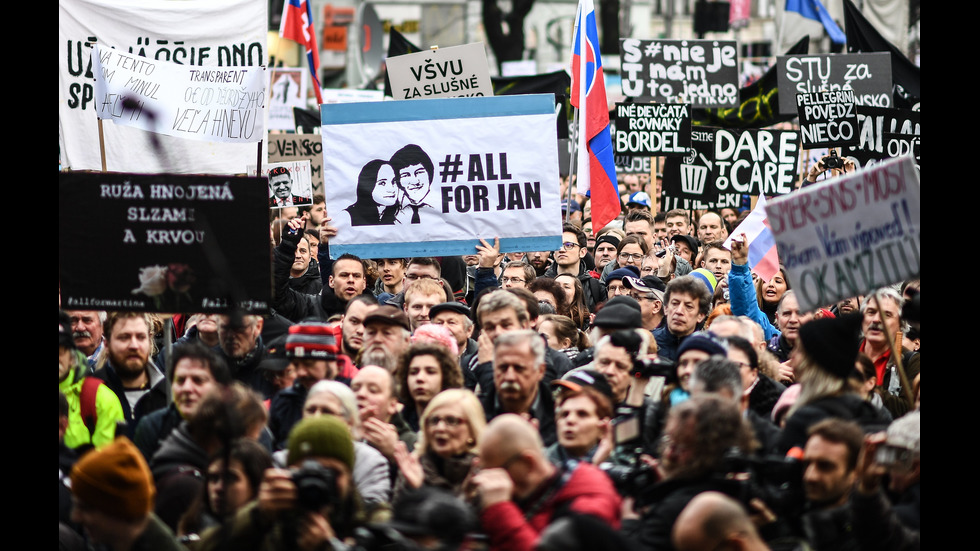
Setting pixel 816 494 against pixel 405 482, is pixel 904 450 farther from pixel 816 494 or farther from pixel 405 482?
pixel 405 482

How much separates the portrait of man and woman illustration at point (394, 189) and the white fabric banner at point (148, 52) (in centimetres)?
209

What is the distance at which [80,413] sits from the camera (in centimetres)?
568

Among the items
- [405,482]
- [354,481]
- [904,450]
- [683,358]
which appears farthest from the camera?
[683,358]

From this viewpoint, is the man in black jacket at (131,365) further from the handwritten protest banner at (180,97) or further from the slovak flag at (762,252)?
the slovak flag at (762,252)

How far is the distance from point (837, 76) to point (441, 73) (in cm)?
583

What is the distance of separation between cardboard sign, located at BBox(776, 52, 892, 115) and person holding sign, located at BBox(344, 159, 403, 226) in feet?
25.6

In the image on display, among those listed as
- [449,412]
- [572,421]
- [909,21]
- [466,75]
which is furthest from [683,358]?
[909,21]

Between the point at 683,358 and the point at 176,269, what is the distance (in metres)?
2.31

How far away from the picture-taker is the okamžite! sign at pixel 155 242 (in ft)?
18.2

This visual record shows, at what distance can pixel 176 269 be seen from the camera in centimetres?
557

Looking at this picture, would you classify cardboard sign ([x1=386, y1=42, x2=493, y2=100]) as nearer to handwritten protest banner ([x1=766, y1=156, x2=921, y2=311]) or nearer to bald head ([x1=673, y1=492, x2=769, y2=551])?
handwritten protest banner ([x1=766, y1=156, x2=921, y2=311])

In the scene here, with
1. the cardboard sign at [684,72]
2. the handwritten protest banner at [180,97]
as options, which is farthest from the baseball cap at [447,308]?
the cardboard sign at [684,72]

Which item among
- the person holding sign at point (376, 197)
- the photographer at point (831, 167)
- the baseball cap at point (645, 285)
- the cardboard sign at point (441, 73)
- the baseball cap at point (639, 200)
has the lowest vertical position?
the baseball cap at point (645, 285)

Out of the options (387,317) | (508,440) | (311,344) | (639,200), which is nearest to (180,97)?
(387,317)
